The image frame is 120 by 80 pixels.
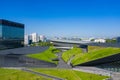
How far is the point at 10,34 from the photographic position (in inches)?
3433

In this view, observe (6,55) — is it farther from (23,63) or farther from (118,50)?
(118,50)

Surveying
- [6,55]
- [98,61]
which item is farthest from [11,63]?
[98,61]

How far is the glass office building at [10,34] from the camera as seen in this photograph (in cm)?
7880

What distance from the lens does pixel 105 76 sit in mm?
39906

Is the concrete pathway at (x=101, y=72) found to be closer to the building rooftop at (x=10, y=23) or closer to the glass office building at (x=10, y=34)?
the glass office building at (x=10, y=34)

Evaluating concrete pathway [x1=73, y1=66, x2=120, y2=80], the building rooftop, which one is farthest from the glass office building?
concrete pathway [x1=73, y1=66, x2=120, y2=80]

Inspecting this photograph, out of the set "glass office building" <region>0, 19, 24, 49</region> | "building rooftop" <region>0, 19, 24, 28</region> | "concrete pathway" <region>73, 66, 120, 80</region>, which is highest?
"building rooftop" <region>0, 19, 24, 28</region>

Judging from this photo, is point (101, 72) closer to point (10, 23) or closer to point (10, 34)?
point (10, 34)

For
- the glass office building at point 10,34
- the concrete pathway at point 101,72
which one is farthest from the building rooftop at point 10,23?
the concrete pathway at point 101,72

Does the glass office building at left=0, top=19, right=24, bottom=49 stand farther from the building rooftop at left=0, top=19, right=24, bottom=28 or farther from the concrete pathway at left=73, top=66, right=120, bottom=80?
the concrete pathway at left=73, top=66, right=120, bottom=80

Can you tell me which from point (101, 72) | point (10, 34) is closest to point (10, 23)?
point (10, 34)

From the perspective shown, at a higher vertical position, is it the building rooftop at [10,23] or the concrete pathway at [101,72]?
the building rooftop at [10,23]

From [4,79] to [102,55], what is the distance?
22.5m

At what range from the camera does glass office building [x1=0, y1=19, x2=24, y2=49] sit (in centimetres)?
7880
